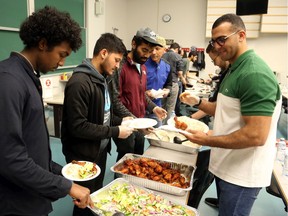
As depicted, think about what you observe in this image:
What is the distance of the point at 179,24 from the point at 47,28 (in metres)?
7.44

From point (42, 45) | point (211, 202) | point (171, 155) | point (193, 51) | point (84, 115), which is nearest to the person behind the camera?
point (42, 45)

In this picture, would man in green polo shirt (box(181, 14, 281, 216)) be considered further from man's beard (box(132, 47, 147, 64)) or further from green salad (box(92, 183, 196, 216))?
man's beard (box(132, 47, 147, 64))

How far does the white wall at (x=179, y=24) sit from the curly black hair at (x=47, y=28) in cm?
619

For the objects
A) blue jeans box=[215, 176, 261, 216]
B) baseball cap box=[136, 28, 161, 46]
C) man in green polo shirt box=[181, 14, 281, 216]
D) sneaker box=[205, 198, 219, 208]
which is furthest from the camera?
sneaker box=[205, 198, 219, 208]

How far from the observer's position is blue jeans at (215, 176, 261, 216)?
1.23m

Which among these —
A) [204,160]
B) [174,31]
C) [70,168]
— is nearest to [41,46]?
[70,168]

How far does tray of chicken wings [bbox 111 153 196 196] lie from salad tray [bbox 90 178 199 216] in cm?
5

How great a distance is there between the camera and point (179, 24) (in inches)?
306

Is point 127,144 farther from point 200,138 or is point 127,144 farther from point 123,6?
point 123,6

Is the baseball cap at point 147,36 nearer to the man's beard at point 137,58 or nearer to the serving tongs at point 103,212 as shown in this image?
the man's beard at point 137,58

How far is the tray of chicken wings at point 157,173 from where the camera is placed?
4.23ft

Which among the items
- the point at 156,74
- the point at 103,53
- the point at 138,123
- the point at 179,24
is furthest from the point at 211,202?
the point at 179,24

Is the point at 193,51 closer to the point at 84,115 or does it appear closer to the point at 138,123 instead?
the point at 138,123

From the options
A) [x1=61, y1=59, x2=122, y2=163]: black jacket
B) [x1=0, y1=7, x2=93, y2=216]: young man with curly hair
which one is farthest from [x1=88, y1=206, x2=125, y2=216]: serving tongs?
[x1=61, y1=59, x2=122, y2=163]: black jacket
